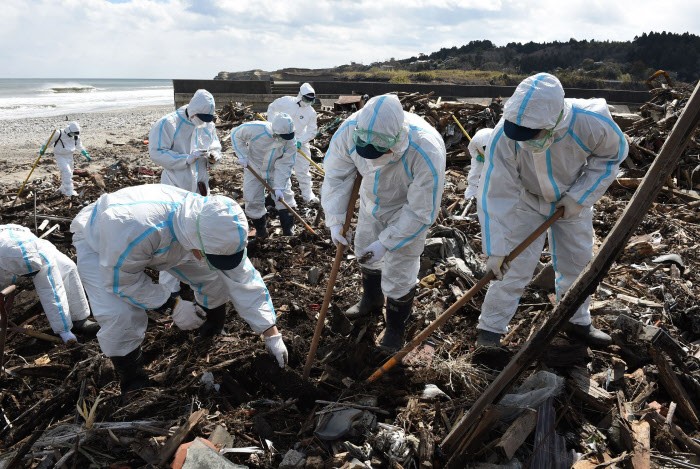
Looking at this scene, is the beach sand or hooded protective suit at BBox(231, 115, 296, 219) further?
the beach sand

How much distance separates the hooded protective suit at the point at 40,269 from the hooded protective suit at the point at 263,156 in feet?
9.38

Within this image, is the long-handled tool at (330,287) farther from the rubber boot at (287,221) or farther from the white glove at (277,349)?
the rubber boot at (287,221)

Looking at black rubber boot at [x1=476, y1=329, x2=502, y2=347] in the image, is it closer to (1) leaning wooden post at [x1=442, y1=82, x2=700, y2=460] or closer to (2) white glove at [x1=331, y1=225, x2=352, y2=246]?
(1) leaning wooden post at [x1=442, y1=82, x2=700, y2=460]

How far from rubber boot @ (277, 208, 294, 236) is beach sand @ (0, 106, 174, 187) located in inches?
245

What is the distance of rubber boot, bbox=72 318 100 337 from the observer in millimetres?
4637

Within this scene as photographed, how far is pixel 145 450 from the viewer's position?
9.60 feet

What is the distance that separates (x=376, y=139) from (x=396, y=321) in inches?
61.9

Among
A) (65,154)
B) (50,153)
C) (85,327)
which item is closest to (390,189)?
(85,327)

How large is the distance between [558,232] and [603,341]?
968 mm

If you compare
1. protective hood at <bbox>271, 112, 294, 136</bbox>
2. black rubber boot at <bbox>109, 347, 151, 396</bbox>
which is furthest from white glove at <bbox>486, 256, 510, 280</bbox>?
protective hood at <bbox>271, 112, 294, 136</bbox>

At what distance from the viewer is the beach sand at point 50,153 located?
11.4 metres

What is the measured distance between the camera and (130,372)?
358 centimetres

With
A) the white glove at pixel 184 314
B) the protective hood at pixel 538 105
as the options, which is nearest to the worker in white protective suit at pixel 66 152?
the white glove at pixel 184 314

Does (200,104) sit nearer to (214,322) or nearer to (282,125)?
(282,125)
